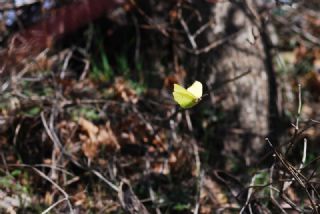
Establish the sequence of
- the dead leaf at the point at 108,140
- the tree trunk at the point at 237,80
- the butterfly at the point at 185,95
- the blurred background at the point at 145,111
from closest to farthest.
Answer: the butterfly at the point at 185,95, the blurred background at the point at 145,111, the dead leaf at the point at 108,140, the tree trunk at the point at 237,80

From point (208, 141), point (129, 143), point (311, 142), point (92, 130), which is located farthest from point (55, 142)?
point (311, 142)

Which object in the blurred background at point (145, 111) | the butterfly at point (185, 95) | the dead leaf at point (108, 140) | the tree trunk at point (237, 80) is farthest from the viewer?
the tree trunk at point (237, 80)

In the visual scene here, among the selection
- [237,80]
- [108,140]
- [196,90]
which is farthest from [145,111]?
[196,90]

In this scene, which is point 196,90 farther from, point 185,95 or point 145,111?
point 145,111

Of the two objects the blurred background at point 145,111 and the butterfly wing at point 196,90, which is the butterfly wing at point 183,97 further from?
the blurred background at point 145,111

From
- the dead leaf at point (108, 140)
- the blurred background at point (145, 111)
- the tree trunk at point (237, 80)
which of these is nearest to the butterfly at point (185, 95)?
Answer: the blurred background at point (145, 111)

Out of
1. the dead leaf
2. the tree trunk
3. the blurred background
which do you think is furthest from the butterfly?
the tree trunk

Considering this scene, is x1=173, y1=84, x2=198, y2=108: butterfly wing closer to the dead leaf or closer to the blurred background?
the blurred background
